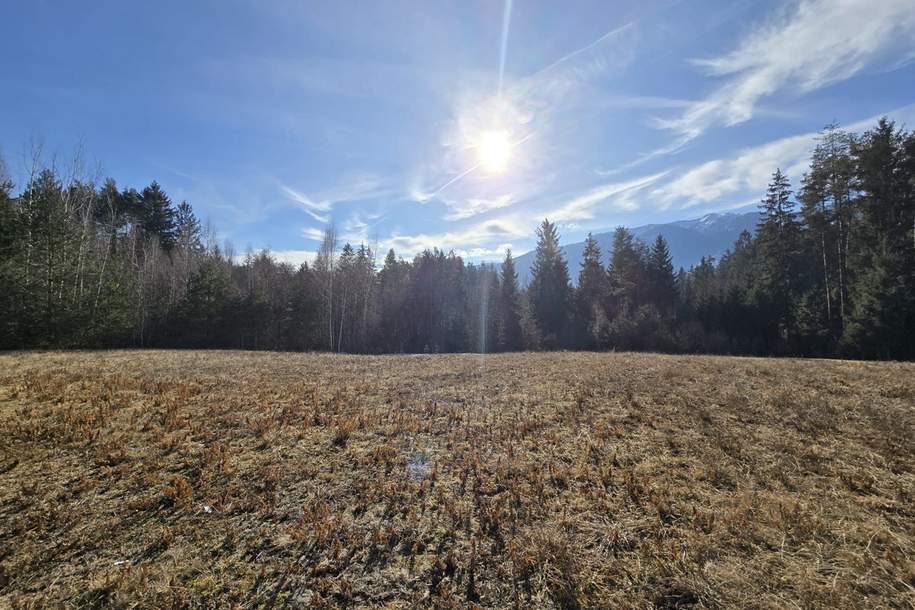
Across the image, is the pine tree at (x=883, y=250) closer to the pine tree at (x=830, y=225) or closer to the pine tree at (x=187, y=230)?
the pine tree at (x=830, y=225)

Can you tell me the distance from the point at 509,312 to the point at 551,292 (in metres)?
5.28

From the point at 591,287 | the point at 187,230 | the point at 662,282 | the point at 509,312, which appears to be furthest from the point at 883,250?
the point at 187,230

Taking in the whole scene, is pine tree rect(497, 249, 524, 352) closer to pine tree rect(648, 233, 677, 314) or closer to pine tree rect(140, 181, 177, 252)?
pine tree rect(648, 233, 677, 314)

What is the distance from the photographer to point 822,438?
6.27 m

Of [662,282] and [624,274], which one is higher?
[624,274]

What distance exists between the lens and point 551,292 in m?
40.0

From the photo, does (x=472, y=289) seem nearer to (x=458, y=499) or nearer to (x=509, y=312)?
(x=509, y=312)

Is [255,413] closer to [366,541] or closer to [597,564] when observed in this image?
[366,541]

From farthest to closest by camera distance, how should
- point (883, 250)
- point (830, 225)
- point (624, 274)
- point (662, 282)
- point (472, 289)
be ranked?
point (472, 289) → point (662, 282) → point (624, 274) → point (830, 225) → point (883, 250)

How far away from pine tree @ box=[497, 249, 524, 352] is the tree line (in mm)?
187

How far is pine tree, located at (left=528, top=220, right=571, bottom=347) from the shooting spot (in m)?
39.0

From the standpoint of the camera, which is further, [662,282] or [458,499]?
[662,282]

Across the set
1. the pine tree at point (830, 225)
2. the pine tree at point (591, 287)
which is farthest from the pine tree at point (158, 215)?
the pine tree at point (830, 225)

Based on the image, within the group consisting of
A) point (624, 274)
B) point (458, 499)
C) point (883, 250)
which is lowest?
point (458, 499)
